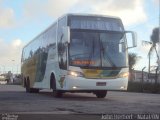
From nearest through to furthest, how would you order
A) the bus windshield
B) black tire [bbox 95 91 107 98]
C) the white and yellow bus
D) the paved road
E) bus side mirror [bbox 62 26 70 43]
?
the paved road → bus side mirror [bbox 62 26 70 43] → the white and yellow bus → the bus windshield → black tire [bbox 95 91 107 98]

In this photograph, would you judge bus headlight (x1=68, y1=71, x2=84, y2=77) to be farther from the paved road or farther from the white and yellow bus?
the paved road

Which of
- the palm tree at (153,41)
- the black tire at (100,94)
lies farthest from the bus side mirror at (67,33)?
the palm tree at (153,41)

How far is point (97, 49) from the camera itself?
1933 cm

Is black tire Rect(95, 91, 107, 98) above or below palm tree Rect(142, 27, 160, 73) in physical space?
below

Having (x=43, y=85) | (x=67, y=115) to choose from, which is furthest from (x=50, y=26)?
(x=67, y=115)

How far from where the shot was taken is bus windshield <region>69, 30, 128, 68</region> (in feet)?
62.6

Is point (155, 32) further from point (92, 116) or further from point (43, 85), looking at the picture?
point (92, 116)

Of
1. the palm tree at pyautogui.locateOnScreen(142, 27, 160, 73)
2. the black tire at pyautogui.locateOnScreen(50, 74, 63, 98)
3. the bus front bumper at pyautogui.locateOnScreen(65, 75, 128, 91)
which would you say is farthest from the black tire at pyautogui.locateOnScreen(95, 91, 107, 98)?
the palm tree at pyautogui.locateOnScreen(142, 27, 160, 73)

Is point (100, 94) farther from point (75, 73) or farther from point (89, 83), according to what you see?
point (75, 73)

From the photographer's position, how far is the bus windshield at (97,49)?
Result: 19.1m

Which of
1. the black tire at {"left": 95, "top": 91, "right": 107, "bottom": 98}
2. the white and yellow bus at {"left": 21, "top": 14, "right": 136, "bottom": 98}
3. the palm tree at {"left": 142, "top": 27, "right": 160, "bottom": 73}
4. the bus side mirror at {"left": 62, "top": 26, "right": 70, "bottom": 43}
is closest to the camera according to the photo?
the bus side mirror at {"left": 62, "top": 26, "right": 70, "bottom": 43}

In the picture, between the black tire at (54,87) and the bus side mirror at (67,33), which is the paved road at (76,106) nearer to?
the black tire at (54,87)

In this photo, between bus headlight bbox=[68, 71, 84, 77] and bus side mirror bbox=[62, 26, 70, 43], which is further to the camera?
bus headlight bbox=[68, 71, 84, 77]

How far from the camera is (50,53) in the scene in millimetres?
22625
